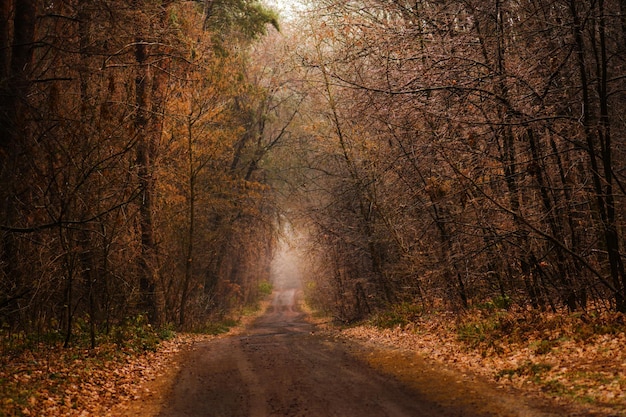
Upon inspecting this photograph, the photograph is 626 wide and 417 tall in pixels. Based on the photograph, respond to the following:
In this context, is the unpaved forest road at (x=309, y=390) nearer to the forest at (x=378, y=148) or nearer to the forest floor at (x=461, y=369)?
the forest floor at (x=461, y=369)

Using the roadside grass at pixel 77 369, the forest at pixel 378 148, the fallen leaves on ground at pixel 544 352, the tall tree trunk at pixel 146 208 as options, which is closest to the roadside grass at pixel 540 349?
the fallen leaves on ground at pixel 544 352

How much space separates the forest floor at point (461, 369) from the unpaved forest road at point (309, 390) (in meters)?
0.15

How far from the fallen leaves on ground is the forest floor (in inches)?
0.6

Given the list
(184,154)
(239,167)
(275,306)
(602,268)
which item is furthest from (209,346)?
(275,306)

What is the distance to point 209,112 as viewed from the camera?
16.5 meters

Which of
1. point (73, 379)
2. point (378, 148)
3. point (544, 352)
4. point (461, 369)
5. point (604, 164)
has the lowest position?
point (461, 369)

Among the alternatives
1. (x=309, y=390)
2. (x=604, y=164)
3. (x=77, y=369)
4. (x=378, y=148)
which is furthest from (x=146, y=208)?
(x=604, y=164)

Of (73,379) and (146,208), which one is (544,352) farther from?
(146,208)

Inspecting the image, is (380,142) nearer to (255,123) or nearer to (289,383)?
(289,383)

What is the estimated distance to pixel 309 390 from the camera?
7566 millimetres

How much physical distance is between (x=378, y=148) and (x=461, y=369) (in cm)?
833

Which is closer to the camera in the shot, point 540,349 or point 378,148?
point 540,349

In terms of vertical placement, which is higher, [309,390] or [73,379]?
[73,379]

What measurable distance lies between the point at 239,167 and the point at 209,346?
1531 centimetres
